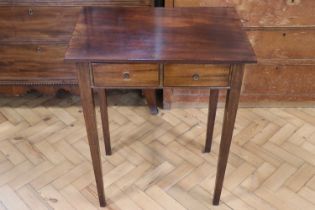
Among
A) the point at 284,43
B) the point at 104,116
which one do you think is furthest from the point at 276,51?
the point at 104,116

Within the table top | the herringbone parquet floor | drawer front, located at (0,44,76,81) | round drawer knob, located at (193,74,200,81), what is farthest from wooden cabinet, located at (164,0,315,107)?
round drawer knob, located at (193,74,200,81)

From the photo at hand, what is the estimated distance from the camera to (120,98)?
227 centimetres

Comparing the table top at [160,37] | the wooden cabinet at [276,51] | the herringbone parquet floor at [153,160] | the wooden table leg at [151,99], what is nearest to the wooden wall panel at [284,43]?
the wooden cabinet at [276,51]

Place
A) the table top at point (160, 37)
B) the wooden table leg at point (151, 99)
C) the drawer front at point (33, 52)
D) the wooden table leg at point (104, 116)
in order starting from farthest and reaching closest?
the wooden table leg at point (151, 99) → the drawer front at point (33, 52) → the wooden table leg at point (104, 116) → the table top at point (160, 37)

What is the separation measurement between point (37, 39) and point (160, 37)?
901 millimetres

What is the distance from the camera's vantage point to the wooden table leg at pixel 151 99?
6.84 ft

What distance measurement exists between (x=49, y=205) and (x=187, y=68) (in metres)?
0.90

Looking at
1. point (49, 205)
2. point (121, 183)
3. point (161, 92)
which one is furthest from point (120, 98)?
point (49, 205)

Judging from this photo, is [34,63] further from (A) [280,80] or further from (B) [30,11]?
(A) [280,80]

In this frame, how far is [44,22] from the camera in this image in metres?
1.83

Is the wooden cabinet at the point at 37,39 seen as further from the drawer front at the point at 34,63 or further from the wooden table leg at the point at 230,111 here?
the wooden table leg at the point at 230,111

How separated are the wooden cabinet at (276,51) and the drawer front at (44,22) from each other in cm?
51

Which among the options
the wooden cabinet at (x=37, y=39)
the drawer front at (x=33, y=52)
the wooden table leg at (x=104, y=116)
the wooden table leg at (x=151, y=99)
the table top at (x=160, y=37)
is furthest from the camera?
the wooden table leg at (x=151, y=99)

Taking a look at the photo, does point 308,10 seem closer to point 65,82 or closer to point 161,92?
point 161,92
